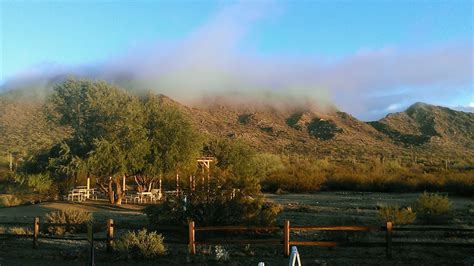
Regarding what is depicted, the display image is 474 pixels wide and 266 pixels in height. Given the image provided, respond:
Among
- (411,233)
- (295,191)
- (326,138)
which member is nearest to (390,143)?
(326,138)

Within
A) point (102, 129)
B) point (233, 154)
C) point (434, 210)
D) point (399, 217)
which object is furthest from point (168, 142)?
point (399, 217)

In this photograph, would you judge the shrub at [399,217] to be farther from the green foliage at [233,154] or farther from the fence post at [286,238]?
the green foliage at [233,154]

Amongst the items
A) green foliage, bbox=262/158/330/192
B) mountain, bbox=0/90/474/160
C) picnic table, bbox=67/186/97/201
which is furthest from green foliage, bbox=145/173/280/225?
mountain, bbox=0/90/474/160

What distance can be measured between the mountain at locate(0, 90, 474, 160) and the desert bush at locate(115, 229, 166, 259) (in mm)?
55890

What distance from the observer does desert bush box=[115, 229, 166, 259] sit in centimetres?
1558

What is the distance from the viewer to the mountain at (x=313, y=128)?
81938mm

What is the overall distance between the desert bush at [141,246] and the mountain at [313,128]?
55.9m

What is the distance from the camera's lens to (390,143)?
342 feet

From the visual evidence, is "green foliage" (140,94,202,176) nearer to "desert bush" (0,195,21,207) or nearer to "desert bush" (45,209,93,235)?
"desert bush" (0,195,21,207)

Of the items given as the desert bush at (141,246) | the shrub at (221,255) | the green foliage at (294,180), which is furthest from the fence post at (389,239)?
the green foliage at (294,180)

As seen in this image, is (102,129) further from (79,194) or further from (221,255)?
(221,255)

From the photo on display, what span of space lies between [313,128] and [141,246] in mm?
95894

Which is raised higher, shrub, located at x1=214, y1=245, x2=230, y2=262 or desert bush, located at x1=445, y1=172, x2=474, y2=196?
desert bush, located at x1=445, y1=172, x2=474, y2=196

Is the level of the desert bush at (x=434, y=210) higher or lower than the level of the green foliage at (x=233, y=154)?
lower
